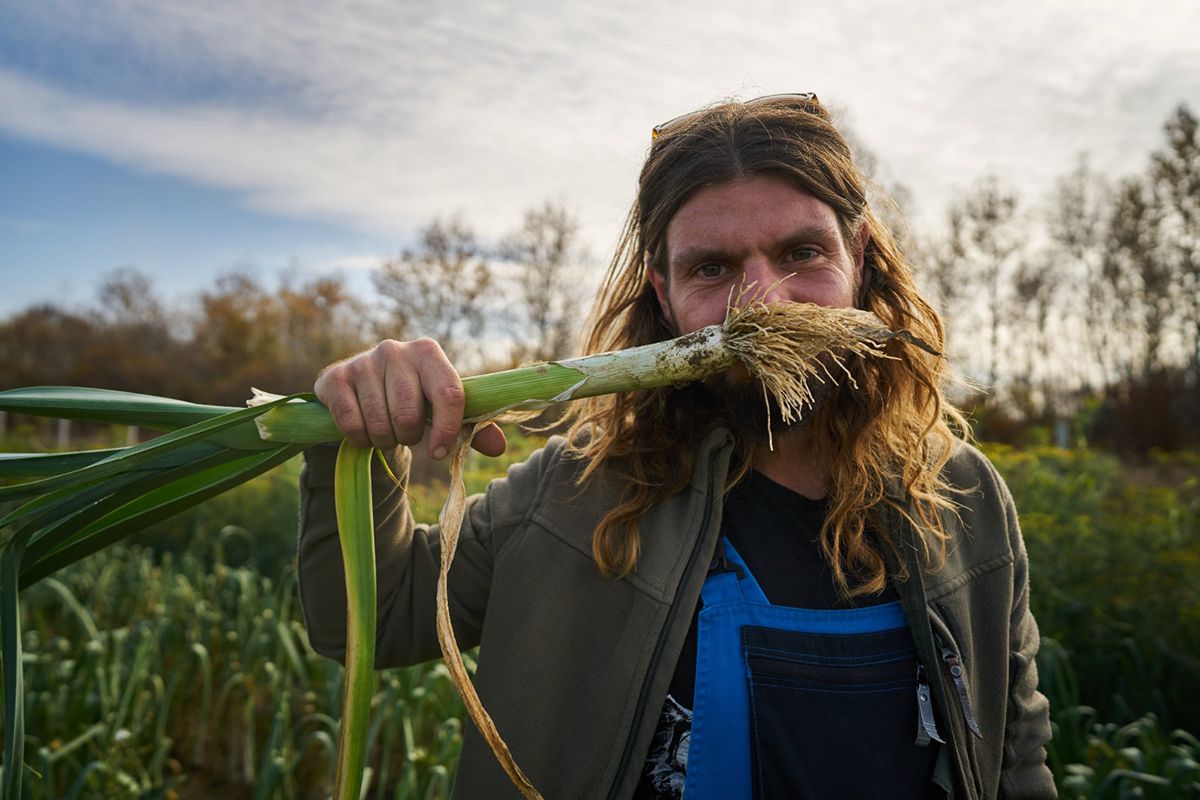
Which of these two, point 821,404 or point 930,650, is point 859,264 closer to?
point 821,404

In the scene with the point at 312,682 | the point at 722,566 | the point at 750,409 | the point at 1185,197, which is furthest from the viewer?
the point at 1185,197

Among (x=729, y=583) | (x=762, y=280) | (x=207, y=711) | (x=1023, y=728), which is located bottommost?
(x=207, y=711)

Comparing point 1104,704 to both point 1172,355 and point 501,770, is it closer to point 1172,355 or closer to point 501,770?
point 501,770

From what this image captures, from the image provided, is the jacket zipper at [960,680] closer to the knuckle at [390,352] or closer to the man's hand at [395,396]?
the man's hand at [395,396]

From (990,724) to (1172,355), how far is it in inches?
838

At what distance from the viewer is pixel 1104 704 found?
330 centimetres

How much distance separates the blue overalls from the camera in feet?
4.47

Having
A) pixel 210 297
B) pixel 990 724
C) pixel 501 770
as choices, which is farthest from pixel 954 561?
pixel 210 297

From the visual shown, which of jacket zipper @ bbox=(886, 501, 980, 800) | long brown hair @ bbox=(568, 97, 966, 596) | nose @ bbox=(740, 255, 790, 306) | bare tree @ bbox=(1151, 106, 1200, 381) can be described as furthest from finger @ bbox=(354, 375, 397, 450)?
bare tree @ bbox=(1151, 106, 1200, 381)

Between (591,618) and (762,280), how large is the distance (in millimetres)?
708

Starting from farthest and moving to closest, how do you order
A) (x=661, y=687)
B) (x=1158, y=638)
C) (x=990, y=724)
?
1. (x=1158, y=638)
2. (x=990, y=724)
3. (x=661, y=687)

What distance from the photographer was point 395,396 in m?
1.20

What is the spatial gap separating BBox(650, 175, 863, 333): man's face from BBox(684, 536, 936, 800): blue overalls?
526mm

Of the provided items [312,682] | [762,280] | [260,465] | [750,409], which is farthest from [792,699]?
[312,682]
